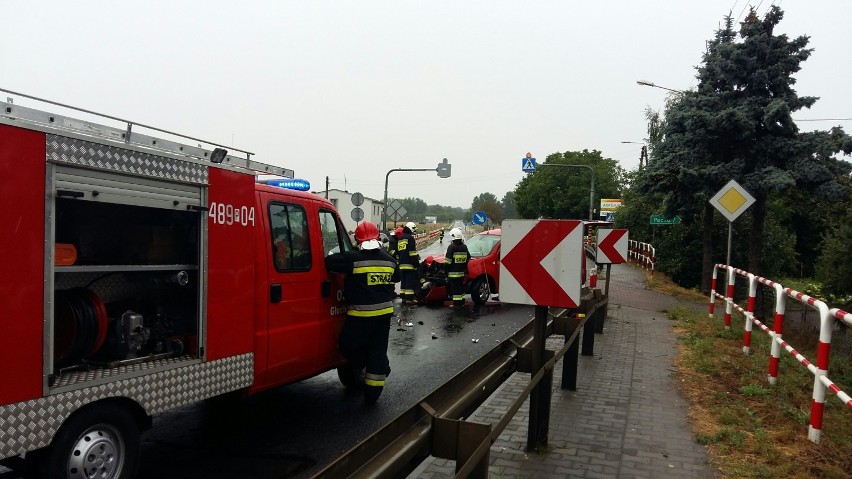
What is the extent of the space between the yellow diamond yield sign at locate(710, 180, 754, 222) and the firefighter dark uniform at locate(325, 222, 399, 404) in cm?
734

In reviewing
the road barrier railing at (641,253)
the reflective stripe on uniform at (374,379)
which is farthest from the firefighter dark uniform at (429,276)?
the road barrier railing at (641,253)

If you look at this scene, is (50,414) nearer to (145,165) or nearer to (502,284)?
(145,165)

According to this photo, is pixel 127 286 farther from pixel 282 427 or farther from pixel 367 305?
pixel 367 305

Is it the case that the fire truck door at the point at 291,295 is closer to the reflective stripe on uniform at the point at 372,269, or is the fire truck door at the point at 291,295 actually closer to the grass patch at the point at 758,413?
the reflective stripe on uniform at the point at 372,269

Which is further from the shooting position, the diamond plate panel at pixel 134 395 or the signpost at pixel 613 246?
the signpost at pixel 613 246

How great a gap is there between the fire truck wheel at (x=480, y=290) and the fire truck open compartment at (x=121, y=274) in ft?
33.7

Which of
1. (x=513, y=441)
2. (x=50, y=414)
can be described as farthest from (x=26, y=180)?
(x=513, y=441)

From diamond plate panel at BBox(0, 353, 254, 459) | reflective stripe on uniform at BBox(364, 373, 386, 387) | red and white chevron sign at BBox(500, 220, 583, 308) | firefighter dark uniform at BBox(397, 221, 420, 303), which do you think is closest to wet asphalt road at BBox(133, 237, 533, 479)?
reflective stripe on uniform at BBox(364, 373, 386, 387)

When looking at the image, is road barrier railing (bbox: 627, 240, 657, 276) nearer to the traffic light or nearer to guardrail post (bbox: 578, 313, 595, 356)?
the traffic light

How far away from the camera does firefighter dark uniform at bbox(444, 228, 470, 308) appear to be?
44.3ft

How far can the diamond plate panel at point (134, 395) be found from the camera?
3221 millimetres

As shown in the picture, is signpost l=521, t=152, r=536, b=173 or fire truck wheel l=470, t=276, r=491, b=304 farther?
signpost l=521, t=152, r=536, b=173

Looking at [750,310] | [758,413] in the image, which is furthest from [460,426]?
[750,310]

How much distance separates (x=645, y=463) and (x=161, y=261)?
380 cm
